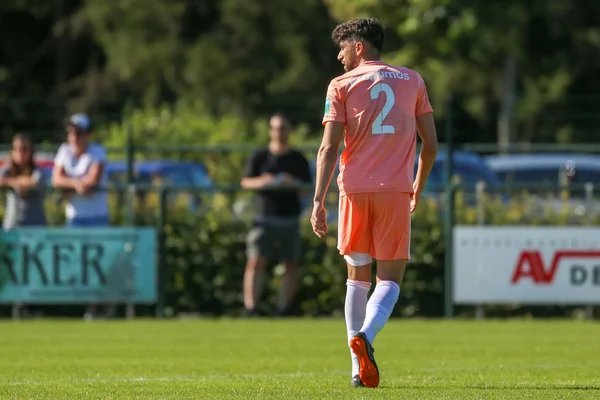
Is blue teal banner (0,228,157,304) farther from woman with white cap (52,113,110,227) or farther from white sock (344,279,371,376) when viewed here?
white sock (344,279,371,376)

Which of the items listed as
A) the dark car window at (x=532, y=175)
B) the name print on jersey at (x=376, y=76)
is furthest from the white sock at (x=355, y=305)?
the dark car window at (x=532, y=175)

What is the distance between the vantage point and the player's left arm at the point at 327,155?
8633 millimetres

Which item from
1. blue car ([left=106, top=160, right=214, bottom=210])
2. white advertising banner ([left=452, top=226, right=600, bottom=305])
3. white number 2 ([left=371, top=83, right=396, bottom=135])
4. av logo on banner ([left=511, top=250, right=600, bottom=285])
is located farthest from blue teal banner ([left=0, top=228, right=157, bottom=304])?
white number 2 ([left=371, top=83, right=396, bottom=135])

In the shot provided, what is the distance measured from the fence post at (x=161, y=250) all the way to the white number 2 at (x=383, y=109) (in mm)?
8729

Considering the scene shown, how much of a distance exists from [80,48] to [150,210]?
32611 mm

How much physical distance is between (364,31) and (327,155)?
2.31 ft

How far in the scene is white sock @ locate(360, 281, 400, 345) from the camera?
845cm

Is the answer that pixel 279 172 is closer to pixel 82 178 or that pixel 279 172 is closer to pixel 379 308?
pixel 82 178

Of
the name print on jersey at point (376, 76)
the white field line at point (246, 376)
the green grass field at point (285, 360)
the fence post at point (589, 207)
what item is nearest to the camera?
the green grass field at point (285, 360)

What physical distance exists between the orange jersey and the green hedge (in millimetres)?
8373

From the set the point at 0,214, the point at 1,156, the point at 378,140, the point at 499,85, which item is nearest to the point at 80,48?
the point at 499,85

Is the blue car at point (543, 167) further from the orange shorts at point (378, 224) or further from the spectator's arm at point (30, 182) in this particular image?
the orange shorts at point (378, 224)

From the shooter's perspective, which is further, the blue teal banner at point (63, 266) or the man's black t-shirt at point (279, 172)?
the blue teal banner at point (63, 266)

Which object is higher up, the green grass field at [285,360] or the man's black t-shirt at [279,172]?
the man's black t-shirt at [279,172]
